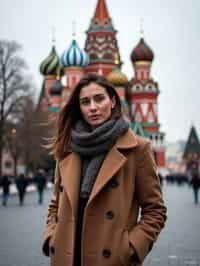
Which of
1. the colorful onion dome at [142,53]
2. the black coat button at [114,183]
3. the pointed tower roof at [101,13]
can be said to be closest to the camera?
the black coat button at [114,183]

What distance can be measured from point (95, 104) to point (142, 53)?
6102cm

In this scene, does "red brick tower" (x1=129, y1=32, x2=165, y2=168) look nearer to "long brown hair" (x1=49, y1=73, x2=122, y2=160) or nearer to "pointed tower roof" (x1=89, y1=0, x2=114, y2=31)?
"pointed tower roof" (x1=89, y1=0, x2=114, y2=31)

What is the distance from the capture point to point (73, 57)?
188 ft

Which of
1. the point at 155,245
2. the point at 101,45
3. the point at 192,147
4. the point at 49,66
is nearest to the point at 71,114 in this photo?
the point at 155,245

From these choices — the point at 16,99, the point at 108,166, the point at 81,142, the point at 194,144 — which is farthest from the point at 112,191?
the point at 194,144

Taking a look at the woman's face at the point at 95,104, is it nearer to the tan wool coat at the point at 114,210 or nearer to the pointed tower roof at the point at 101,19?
the tan wool coat at the point at 114,210

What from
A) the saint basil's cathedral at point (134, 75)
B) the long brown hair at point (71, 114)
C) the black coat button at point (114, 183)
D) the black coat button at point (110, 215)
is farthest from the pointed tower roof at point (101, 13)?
the black coat button at point (110, 215)

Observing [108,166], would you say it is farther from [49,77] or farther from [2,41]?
[49,77]

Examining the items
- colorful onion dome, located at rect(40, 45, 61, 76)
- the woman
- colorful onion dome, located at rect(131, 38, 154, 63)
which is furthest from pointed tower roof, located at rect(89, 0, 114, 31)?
the woman

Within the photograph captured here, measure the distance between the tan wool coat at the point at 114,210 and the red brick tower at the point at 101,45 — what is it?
57.8 m

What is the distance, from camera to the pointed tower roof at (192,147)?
95.6 meters

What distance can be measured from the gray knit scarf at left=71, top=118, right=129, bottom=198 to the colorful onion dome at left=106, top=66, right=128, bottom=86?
53727mm

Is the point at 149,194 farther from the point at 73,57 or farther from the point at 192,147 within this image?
the point at 192,147

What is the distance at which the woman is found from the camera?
303 cm
